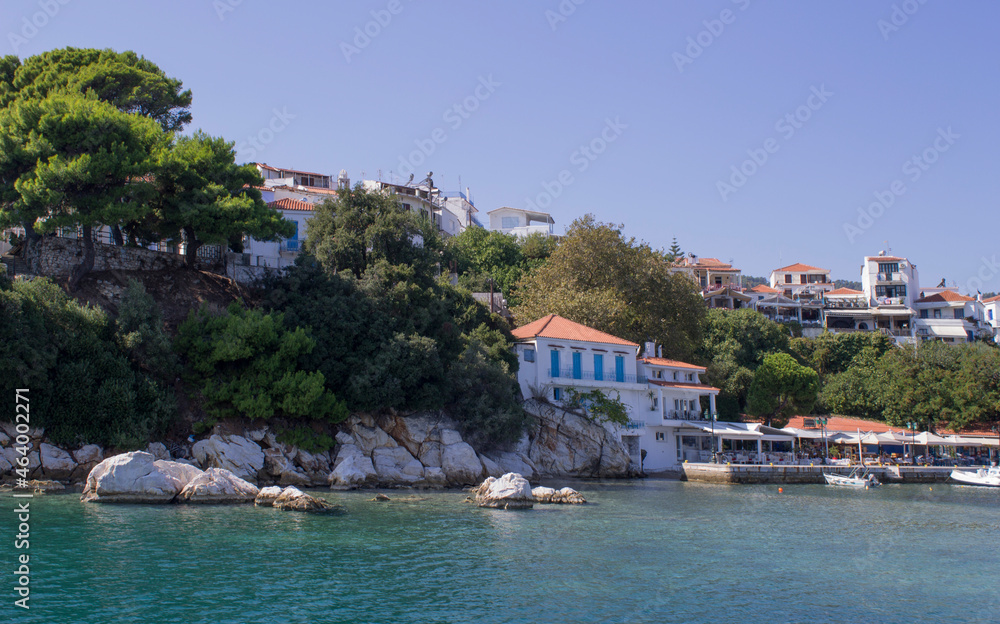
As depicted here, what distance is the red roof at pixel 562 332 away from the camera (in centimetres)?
4337

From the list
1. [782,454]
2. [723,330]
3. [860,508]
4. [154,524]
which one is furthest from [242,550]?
[723,330]

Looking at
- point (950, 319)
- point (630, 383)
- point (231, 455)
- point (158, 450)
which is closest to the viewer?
point (158, 450)

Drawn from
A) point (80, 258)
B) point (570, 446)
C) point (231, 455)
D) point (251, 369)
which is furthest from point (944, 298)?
point (80, 258)

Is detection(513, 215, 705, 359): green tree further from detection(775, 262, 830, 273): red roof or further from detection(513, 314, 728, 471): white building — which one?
detection(775, 262, 830, 273): red roof

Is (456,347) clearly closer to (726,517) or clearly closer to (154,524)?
(726,517)

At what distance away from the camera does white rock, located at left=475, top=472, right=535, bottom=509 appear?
1063 inches

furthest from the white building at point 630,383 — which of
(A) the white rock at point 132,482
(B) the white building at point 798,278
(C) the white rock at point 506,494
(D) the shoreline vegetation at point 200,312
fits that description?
(B) the white building at point 798,278

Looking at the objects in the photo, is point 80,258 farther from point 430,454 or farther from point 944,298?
point 944,298

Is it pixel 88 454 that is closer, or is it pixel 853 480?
pixel 88 454

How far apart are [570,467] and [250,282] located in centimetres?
1937

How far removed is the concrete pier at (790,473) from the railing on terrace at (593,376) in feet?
19.0

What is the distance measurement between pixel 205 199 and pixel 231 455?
12.0m

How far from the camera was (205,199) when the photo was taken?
34281 mm

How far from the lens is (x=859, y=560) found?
1948cm
